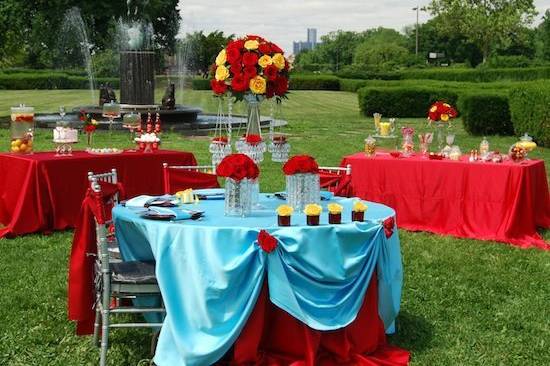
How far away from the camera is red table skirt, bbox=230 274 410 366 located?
4.36 m

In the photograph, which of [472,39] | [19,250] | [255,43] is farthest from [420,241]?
[472,39]

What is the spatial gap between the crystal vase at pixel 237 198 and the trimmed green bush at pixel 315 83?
42.3 m

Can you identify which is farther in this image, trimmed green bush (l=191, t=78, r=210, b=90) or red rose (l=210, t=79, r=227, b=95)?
trimmed green bush (l=191, t=78, r=210, b=90)

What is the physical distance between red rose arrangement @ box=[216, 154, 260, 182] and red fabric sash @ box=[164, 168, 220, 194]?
240 centimetres

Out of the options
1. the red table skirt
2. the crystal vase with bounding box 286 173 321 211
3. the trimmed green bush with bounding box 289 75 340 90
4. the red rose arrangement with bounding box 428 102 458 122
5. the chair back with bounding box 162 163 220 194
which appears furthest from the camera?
the trimmed green bush with bounding box 289 75 340 90

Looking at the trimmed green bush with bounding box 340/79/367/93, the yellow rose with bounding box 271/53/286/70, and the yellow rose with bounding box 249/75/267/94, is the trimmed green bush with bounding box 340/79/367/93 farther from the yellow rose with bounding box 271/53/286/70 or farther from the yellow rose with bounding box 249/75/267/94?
the yellow rose with bounding box 249/75/267/94

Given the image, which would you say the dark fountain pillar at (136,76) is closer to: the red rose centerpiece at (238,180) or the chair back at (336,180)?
Result: the chair back at (336,180)

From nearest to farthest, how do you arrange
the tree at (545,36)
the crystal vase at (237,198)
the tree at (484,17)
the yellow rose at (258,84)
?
the crystal vase at (237,198)
the yellow rose at (258,84)
the tree at (484,17)
the tree at (545,36)

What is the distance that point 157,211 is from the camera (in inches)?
186

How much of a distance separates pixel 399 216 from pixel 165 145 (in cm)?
833

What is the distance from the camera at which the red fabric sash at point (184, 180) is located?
23.3 feet

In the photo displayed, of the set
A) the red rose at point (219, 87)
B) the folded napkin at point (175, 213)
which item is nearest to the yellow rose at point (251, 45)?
the red rose at point (219, 87)

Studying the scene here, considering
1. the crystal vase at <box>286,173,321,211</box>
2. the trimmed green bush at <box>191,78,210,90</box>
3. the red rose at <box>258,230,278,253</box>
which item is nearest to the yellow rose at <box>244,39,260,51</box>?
the crystal vase at <box>286,173,321,211</box>

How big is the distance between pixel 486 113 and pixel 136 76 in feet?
29.0
